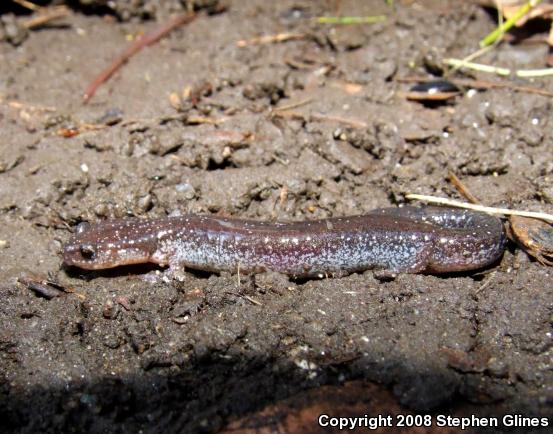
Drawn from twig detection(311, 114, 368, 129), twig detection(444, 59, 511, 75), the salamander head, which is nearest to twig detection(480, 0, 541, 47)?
twig detection(444, 59, 511, 75)

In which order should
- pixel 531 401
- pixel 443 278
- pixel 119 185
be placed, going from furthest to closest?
pixel 119 185
pixel 443 278
pixel 531 401

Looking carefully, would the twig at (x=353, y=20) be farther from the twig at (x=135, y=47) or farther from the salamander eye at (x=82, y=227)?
the salamander eye at (x=82, y=227)

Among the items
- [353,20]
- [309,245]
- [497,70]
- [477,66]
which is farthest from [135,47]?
[497,70]

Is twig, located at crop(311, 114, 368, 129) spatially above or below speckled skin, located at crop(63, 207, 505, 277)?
above

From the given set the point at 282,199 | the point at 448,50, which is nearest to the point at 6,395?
the point at 282,199

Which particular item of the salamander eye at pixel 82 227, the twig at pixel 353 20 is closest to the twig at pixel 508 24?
the twig at pixel 353 20

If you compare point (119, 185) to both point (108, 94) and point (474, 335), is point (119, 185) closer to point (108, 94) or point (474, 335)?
point (108, 94)

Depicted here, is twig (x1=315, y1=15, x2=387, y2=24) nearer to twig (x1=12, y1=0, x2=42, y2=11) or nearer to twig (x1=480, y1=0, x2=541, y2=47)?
twig (x1=480, y1=0, x2=541, y2=47)
